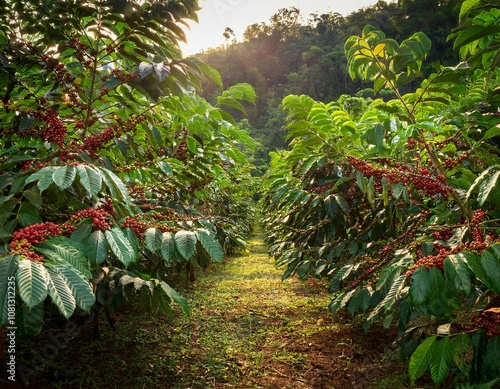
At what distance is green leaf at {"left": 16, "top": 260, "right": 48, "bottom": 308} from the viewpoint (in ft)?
3.07

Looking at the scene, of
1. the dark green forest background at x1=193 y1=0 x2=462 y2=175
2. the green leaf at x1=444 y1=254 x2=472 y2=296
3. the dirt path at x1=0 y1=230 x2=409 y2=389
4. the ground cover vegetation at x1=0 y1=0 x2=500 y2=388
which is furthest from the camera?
the dark green forest background at x1=193 y1=0 x2=462 y2=175

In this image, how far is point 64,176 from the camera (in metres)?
1.37

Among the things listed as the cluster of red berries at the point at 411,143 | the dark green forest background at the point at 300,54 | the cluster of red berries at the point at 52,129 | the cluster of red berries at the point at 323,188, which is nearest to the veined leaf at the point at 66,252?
the cluster of red berries at the point at 52,129

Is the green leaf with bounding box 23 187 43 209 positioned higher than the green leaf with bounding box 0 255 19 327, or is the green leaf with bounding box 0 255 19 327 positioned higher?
the green leaf with bounding box 23 187 43 209

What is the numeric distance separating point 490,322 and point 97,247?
1.56 metres

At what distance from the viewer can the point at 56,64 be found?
2.05 meters

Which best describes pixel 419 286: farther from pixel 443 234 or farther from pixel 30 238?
pixel 30 238

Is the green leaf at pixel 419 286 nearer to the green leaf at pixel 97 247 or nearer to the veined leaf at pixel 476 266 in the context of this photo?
the veined leaf at pixel 476 266

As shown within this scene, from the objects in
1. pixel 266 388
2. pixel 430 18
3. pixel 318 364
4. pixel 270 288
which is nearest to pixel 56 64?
pixel 266 388

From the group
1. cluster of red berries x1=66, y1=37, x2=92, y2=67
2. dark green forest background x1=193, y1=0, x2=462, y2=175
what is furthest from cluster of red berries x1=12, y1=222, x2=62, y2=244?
dark green forest background x1=193, y1=0, x2=462, y2=175

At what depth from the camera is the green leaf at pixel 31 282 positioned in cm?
94

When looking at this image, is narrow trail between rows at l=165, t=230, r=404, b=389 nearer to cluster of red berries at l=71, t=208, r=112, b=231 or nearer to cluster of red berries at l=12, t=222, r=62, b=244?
cluster of red berries at l=71, t=208, r=112, b=231

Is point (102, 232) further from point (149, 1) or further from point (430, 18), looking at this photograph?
point (430, 18)

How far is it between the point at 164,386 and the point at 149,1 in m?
2.67
